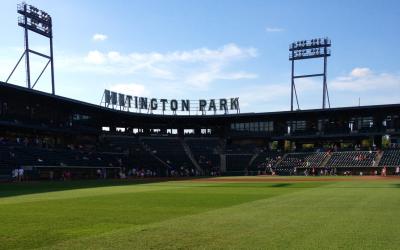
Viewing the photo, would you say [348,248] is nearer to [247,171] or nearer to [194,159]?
[247,171]

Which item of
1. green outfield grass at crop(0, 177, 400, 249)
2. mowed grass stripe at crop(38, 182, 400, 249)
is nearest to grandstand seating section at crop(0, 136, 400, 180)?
green outfield grass at crop(0, 177, 400, 249)

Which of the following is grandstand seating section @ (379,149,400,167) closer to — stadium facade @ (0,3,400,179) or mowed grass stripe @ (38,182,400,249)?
stadium facade @ (0,3,400,179)

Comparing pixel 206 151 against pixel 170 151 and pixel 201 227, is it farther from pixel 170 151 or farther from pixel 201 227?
pixel 201 227

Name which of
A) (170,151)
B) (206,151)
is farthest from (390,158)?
(170,151)

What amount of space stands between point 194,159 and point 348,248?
255 ft

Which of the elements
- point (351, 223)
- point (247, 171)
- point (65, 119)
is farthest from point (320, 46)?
point (351, 223)

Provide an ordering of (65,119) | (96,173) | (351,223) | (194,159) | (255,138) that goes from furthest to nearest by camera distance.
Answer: (255,138)
(194,159)
(65,119)
(96,173)
(351,223)

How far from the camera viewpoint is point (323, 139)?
89625mm

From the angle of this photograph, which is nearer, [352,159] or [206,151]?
[352,159]

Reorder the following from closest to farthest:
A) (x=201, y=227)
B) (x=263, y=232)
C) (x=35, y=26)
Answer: (x=263, y=232), (x=201, y=227), (x=35, y=26)

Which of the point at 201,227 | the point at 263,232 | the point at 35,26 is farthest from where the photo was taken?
the point at 35,26

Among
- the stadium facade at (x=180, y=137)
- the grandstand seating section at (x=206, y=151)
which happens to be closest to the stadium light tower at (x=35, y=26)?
the stadium facade at (x=180, y=137)

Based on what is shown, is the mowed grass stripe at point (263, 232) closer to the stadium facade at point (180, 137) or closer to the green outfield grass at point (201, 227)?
the green outfield grass at point (201, 227)

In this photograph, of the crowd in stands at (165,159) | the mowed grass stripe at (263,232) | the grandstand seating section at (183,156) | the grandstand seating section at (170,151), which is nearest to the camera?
the mowed grass stripe at (263,232)
